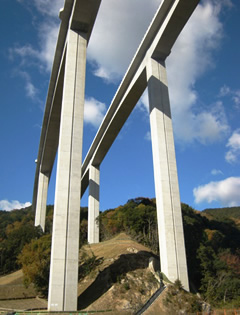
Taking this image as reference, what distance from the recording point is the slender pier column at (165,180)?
54.9ft

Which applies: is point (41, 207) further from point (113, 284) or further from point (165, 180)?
point (165, 180)

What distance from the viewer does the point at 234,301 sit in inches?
813

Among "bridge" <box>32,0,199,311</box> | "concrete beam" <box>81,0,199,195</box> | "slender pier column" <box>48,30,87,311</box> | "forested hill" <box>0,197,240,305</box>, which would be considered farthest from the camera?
"forested hill" <box>0,197,240,305</box>

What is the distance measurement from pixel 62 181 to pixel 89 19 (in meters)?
12.4

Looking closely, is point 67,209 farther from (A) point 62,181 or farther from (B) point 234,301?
(B) point 234,301

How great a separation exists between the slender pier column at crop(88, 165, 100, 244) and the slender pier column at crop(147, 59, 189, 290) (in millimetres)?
19244

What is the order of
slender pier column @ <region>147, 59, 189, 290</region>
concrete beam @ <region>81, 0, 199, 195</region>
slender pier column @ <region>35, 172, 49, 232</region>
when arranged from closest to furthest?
slender pier column @ <region>147, 59, 189, 290</region>, concrete beam @ <region>81, 0, 199, 195</region>, slender pier column @ <region>35, 172, 49, 232</region>

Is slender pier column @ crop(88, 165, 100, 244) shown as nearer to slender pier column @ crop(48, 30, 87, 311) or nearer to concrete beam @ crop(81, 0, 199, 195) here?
concrete beam @ crop(81, 0, 199, 195)

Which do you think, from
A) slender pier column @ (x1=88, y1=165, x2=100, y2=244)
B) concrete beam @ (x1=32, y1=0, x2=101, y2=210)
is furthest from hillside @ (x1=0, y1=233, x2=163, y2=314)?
concrete beam @ (x1=32, y1=0, x2=101, y2=210)

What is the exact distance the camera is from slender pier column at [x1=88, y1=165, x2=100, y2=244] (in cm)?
3644

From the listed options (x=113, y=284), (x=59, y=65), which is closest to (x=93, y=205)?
(x=59, y=65)

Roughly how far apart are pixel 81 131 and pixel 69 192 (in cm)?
411

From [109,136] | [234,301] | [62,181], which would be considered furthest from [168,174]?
[109,136]

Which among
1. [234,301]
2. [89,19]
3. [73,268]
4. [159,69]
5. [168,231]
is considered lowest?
[234,301]
